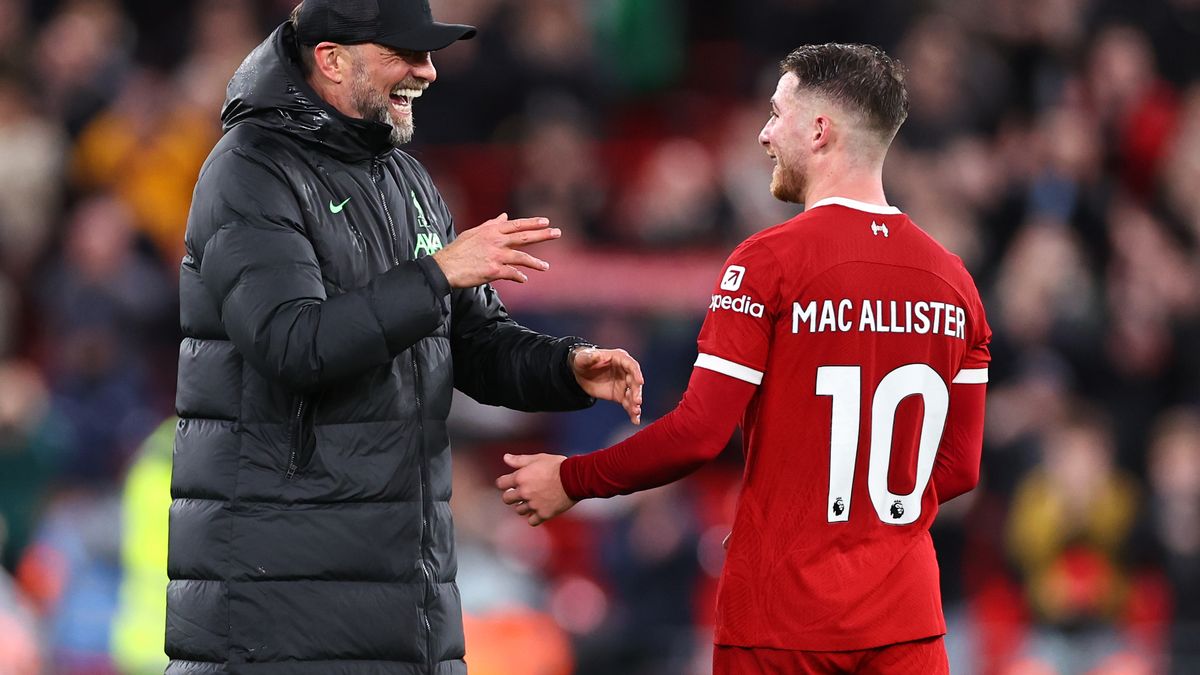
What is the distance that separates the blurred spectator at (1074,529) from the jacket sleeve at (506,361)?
14.2 ft

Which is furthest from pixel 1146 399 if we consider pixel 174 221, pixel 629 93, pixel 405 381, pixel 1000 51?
pixel 405 381

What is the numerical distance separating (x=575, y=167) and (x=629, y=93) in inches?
61.4

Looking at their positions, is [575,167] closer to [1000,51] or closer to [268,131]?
[1000,51]

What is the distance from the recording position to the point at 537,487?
4.07 m

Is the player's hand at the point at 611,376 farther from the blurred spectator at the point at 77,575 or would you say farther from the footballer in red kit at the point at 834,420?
the blurred spectator at the point at 77,575

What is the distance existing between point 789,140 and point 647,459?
76 cm

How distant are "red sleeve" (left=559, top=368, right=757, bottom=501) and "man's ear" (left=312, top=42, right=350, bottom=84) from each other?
100 cm

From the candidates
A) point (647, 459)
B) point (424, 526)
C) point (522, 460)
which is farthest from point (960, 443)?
point (424, 526)

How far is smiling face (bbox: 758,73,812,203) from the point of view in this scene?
3.94 m

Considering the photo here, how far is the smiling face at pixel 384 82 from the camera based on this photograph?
13.1ft

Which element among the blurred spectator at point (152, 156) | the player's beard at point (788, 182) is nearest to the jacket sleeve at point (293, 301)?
the player's beard at point (788, 182)

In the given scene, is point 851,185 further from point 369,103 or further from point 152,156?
point 152,156

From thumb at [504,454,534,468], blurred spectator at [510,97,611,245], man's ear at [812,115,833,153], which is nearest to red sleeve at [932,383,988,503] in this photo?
man's ear at [812,115,833,153]

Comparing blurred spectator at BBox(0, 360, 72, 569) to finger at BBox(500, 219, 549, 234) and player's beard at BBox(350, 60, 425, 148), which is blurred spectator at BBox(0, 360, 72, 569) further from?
finger at BBox(500, 219, 549, 234)
